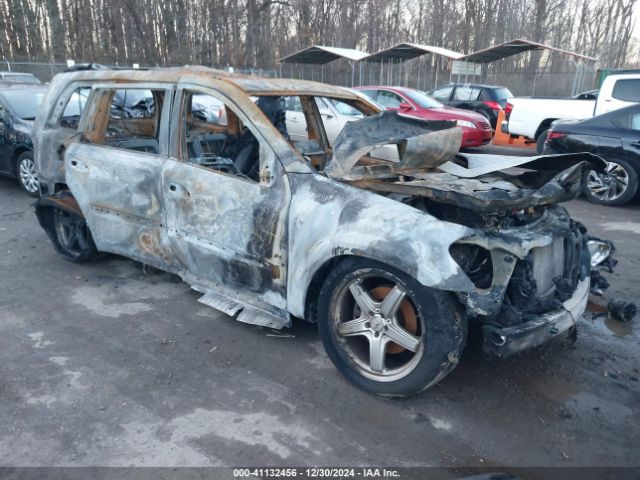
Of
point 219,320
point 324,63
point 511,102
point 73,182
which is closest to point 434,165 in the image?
point 219,320

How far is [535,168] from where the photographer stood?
3.80m

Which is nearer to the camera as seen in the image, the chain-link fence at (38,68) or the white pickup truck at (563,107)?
the white pickup truck at (563,107)

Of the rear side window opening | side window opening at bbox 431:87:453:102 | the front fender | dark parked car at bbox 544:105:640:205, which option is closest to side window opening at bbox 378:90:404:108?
side window opening at bbox 431:87:453:102

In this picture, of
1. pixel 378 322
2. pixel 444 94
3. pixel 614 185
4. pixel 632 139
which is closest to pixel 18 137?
pixel 378 322

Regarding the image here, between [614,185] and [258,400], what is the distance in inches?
269

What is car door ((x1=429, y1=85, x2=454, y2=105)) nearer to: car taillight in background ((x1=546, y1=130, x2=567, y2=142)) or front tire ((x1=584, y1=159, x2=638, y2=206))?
car taillight in background ((x1=546, y1=130, x2=567, y2=142))

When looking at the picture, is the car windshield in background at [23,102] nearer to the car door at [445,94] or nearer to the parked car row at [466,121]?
the parked car row at [466,121]

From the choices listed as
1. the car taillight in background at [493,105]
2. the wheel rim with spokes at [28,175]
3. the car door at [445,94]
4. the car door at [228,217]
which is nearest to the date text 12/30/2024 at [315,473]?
the car door at [228,217]

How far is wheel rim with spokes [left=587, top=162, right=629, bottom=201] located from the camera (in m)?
7.51

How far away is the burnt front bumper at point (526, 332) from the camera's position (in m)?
2.68

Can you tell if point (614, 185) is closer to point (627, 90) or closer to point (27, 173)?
point (627, 90)

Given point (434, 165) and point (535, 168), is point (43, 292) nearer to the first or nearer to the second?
point (434, 165)

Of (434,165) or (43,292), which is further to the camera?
(43,292)

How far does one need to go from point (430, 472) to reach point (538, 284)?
1.27 metres
